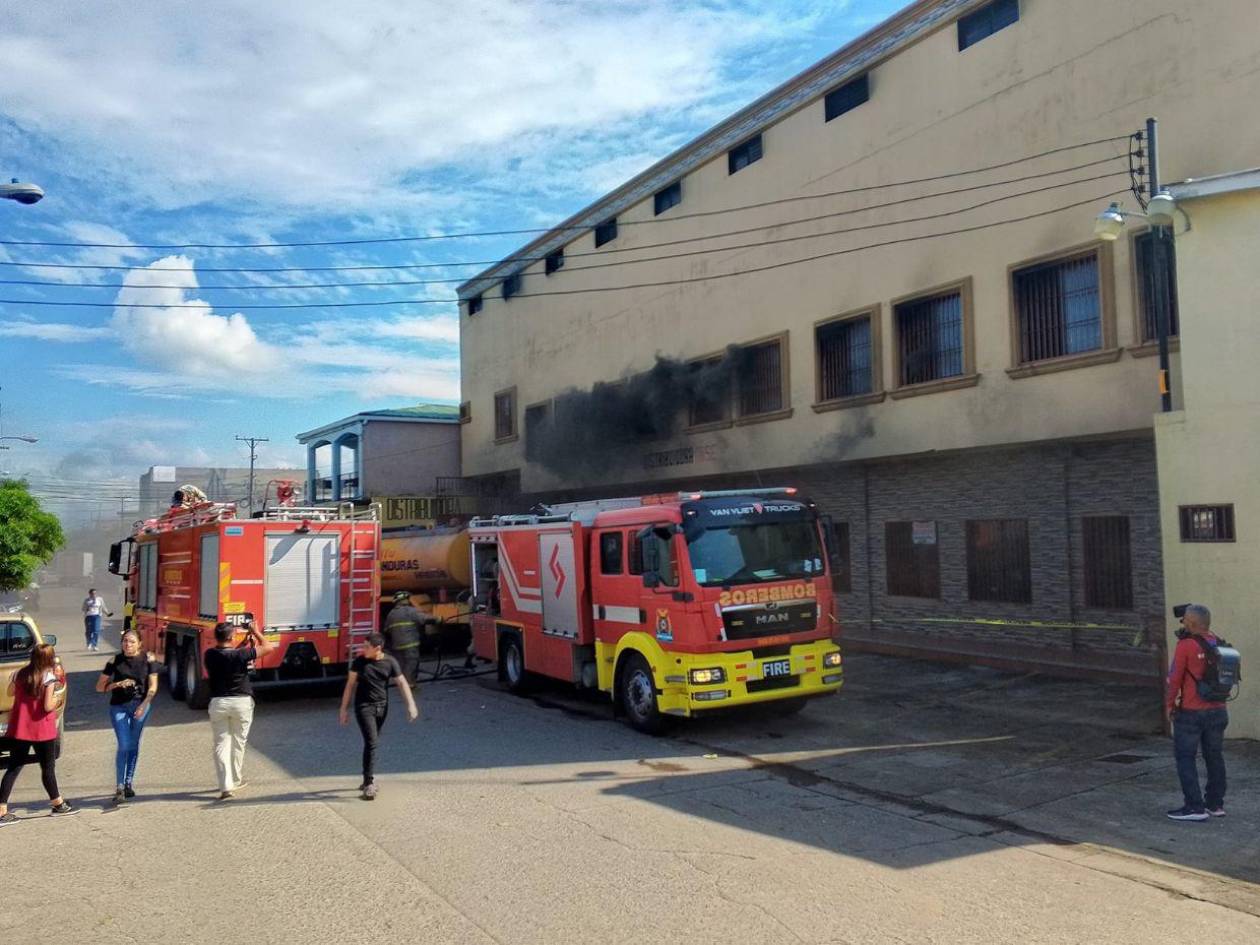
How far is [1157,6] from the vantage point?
13.2 m

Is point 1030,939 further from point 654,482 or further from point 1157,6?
point 654,482

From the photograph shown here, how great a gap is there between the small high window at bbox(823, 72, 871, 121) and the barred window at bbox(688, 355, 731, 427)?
5.73 metres

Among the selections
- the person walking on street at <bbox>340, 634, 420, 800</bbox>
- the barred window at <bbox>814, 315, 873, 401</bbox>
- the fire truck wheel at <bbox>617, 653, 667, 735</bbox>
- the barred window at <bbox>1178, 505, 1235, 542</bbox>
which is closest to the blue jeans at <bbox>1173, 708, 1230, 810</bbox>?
the barred window at <bbox>1178, 505, 1235, 542</bbox>

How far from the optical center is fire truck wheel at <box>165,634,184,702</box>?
14.6 m

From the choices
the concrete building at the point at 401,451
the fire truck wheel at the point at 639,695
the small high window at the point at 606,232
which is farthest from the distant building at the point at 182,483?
the fire truck wheel at the point at 639,695

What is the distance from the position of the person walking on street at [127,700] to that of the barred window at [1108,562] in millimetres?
13047

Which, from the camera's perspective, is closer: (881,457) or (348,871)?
(348,871)

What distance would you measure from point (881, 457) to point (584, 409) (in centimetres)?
1112

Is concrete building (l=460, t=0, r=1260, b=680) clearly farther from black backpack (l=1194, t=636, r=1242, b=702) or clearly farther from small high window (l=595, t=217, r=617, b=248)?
black backpack (l=1194, t=636, r=1242, b=702)

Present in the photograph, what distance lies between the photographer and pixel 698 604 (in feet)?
33.6

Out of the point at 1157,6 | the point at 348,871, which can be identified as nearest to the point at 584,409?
the point at 1157,6

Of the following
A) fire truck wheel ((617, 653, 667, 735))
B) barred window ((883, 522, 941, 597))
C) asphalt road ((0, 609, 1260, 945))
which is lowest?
asphalt road ((0, 609, 1260, 945))

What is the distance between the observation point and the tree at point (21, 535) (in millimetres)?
25047

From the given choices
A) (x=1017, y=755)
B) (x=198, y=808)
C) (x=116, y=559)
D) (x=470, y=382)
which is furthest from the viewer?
(x=470, y=382)
